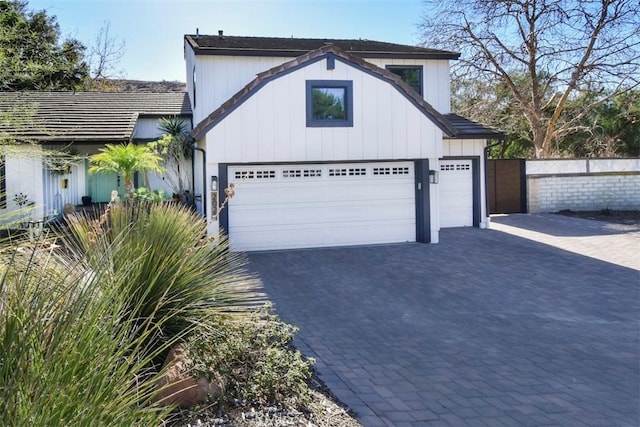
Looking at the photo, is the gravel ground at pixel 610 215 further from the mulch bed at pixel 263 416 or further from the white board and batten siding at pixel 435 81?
the mulch bed at pixel 263 416

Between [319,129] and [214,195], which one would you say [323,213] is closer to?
[319,129]

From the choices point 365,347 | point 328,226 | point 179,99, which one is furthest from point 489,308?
point 179,99

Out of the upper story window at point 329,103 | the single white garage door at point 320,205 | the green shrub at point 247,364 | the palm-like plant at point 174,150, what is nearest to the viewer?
the green shrub at point 247,364

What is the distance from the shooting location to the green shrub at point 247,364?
4.37 meters

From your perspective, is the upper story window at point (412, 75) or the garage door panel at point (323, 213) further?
the upper story window at point (412, 75)

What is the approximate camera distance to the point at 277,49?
1714 cm

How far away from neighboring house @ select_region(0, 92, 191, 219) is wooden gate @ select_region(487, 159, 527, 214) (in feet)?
37.5

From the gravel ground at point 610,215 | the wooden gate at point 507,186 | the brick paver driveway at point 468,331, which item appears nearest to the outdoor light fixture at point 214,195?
the brick paver driveway at point 468,331

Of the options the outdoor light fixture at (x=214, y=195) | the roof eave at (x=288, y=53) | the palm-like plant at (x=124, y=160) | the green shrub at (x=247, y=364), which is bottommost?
the green shrub at (x=247, y=364)

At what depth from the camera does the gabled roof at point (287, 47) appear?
1662cm

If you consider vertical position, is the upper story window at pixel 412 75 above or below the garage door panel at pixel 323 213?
above

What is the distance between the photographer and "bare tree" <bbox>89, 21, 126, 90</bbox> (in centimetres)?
3228

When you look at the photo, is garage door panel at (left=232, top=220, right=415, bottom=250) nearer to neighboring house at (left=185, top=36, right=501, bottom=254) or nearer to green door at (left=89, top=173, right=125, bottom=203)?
neighboring house at (left=185, top=36, right=501, bottom=254)

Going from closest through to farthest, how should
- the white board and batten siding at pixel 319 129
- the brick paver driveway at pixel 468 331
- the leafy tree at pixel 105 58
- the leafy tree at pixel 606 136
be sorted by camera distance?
the brick paver driveway at pixel 468 331
the white board and batten siding at pixel 319 129
the leafy tree at pixel 606 136
the leafy tree at pixel 105 58
